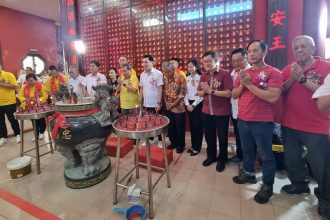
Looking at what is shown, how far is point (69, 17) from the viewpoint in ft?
17.6

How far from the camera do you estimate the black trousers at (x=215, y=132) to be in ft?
8.57

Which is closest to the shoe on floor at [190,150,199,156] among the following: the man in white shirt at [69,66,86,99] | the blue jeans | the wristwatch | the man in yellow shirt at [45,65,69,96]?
the blue jeans

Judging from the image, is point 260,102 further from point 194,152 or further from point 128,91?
point 128,91

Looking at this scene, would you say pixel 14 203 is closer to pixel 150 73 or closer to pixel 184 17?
pixel 150 73

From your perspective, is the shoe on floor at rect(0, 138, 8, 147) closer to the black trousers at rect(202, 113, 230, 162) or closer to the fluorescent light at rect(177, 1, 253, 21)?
the black trousers at rect(202, 113, 230, 162)

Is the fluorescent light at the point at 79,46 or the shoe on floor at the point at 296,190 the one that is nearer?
the shoe on floor at the point at 296,190

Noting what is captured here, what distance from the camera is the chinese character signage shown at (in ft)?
10.6

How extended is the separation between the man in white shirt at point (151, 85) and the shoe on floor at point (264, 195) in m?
1.97

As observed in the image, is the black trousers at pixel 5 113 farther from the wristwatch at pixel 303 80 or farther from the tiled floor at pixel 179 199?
the wristwatch at pixel 303 80

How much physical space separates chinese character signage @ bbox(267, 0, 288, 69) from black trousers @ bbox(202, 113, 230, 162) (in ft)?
5.45

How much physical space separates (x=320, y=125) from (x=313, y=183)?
40.7 inches

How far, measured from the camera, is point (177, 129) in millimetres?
3344

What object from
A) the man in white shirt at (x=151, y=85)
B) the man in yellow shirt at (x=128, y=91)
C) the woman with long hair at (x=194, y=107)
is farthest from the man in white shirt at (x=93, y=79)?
the woman with long hair at (x=194, y=107)

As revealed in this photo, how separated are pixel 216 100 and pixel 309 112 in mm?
1042
